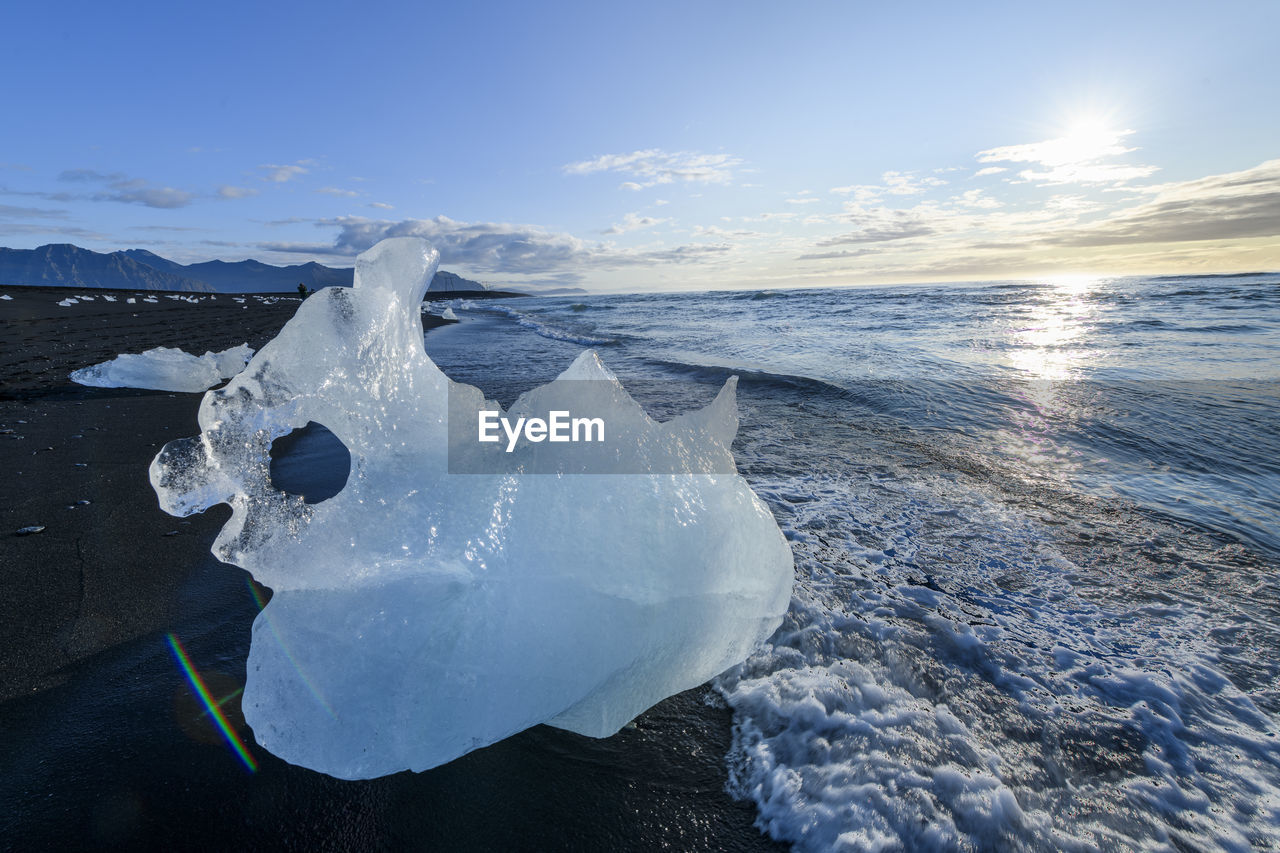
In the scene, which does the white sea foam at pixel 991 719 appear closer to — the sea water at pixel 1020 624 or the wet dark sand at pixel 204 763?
the sea water at pixel 1020 624

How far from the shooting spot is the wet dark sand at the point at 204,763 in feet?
5.10

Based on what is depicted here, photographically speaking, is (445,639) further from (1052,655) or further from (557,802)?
(1052,655)

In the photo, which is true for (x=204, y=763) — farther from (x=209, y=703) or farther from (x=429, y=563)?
(x=429, y=563)

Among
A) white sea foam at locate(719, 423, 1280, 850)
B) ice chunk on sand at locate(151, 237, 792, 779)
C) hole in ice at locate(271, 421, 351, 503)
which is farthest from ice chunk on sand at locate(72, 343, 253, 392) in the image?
white sea foam at locate(719, 423, 1280, 850)

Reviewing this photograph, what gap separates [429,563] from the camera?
5.95 feet

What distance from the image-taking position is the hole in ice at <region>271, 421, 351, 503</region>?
405cm

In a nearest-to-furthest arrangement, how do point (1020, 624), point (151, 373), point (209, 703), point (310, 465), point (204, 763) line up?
point (204, 763) < point (209, 703) < point (1020, 624) < point (310, 465) < point (151, 373)

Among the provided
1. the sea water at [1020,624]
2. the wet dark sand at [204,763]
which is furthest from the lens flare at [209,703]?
the sea water at [1020,624]

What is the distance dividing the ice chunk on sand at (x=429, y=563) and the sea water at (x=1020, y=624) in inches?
19.9

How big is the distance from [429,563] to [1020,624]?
2.85m

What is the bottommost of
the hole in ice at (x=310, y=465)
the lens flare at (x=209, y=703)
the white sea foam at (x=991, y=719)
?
the white sea foam at (x=991, y=719)

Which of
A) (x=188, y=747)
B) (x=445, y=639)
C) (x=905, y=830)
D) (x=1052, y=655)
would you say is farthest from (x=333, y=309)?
(x=1052, y=655)

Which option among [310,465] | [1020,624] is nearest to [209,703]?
[310,465]

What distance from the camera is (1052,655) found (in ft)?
7.97
